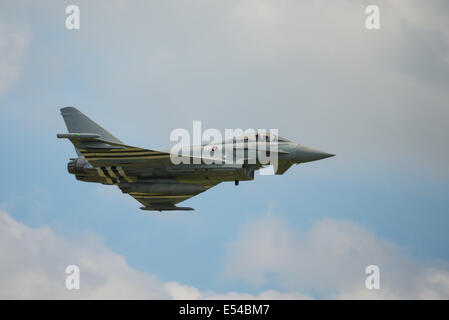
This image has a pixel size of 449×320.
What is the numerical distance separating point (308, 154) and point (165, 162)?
757cm

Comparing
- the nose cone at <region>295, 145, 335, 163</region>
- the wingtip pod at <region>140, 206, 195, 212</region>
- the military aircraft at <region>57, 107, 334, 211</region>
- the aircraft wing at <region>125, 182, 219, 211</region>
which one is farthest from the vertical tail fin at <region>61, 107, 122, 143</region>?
the nose cone at <region>295, 145, 335, 163</region>

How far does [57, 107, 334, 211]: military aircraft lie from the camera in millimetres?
48969

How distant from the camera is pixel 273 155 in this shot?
49500mm

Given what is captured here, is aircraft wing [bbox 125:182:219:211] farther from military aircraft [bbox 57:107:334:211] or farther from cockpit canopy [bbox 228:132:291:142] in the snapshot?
cockpit canopy [bbox 228:132:291:142]

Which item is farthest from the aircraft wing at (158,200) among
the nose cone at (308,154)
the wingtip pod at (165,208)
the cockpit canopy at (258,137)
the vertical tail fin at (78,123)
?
the nose cone at (308,154)

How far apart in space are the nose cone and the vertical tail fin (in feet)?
34.2

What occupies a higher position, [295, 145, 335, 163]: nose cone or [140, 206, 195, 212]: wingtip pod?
[295, 145, 335, 163]: nose cone

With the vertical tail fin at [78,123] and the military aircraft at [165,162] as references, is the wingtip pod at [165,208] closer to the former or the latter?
the military aircraft at [165,162]

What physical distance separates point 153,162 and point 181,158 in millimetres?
1542
